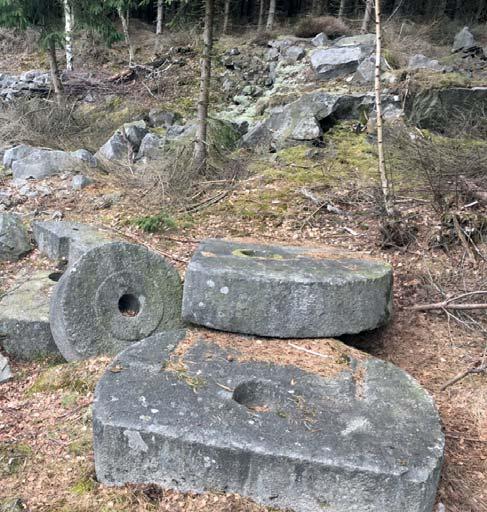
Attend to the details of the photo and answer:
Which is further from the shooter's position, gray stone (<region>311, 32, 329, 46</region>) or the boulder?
gray stone (<region>311, 32, 329, 46</region>)

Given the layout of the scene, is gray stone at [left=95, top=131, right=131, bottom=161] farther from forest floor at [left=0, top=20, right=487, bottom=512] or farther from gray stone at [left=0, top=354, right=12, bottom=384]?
gray stone at [left=0, top=354, right=12, bottom=384]

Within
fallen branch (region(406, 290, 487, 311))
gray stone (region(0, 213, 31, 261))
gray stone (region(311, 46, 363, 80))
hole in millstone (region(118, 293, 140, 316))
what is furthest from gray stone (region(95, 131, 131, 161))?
fallen branch (region(406, 290, 487, 311))

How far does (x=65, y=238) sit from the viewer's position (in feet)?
19.2

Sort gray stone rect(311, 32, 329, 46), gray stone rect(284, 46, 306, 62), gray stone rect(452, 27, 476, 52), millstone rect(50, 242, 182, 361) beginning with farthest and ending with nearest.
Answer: gray stone rect(311, 32, 329, 46)
gray stone rect(452, 27, 476, 52)
gray stone rect(284, 46, 306, 62)
millstone rect(50, 242, 182, 361)

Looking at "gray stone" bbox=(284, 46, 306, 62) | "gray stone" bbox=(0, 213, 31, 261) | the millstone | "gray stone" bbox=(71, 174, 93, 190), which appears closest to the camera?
the millstone

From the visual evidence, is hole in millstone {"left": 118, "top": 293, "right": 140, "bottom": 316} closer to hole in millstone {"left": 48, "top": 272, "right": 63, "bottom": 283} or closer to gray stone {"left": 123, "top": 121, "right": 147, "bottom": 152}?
hole in millstone {"left": 48, "top": 272, "right": 63, "bottom": 283}

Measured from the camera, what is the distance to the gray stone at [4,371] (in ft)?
13.1

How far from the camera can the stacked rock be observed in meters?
2.52

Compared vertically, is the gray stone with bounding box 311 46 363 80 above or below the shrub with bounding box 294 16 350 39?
below

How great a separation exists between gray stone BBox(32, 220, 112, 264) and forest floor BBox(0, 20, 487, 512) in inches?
8.0

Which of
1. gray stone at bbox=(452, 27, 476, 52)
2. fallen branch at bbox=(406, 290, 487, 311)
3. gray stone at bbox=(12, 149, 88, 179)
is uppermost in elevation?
gray stone at bbox=(452, 27, 476, 52)

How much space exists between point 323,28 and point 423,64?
443 cm

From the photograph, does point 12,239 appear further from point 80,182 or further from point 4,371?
point 4,371

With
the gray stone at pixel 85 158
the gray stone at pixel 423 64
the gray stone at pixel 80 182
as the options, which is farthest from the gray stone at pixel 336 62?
the gray stone at pixel 80 182
